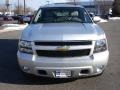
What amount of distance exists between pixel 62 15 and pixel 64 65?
95.7 inches

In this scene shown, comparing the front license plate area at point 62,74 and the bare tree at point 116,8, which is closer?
the front license plate area at point 62,74

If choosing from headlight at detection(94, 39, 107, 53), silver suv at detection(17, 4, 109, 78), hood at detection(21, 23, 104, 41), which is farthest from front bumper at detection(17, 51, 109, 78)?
hood at detection(21, 23, 104, 41)

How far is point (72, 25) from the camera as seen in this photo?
798 cm

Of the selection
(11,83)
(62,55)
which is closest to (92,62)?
(62,55)

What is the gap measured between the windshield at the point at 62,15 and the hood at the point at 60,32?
2.50 ft

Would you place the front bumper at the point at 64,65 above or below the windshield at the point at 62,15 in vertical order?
below

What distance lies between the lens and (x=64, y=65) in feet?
22.1

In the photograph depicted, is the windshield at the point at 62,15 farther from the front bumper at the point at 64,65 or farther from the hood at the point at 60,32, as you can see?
the front bumper at the point at 64,65

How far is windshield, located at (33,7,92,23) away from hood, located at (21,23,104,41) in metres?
0.76

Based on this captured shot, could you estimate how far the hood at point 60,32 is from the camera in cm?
692

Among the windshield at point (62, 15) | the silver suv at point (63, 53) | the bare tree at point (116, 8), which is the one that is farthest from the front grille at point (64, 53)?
the bare tree at point (116, 8)

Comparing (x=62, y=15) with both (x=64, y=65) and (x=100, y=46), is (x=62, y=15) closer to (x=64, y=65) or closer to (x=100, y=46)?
(x=100, y=46)

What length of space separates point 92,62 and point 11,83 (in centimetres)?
183

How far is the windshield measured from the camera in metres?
8.66
